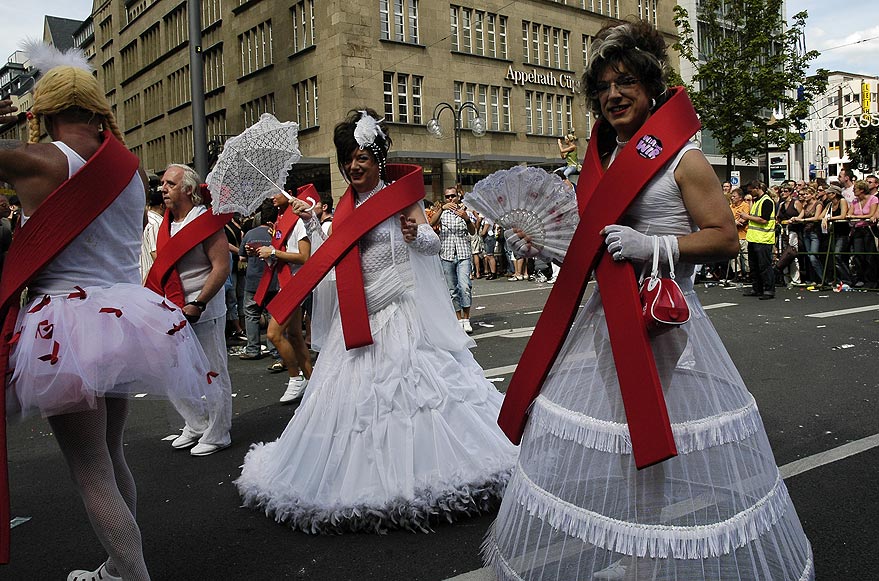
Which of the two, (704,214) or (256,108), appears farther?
(256,108)

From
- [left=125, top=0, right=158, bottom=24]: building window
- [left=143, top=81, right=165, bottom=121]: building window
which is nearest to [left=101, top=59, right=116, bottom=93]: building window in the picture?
[left=125, top=0, right=158, bottom=24]: building window

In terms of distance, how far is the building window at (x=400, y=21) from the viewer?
31.6 metres

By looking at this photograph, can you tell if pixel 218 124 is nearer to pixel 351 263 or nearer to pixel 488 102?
pixel 488 102

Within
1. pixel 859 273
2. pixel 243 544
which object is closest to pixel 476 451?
pixel 243 544

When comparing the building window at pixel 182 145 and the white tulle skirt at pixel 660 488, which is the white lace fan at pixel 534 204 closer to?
the white tulle skirt at pixel 660 488

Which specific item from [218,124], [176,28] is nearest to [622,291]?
[218,124]

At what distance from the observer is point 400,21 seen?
1270 inches

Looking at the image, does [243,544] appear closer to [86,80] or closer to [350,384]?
[350,384]

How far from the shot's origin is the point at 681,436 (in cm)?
245

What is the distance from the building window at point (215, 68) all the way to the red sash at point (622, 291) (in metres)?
40.1

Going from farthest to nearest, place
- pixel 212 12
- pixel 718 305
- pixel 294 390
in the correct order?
1. pixel 212 12
2. pixel 718 305
3. pixel 294 390

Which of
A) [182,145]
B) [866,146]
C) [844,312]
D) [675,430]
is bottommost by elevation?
[844,312]

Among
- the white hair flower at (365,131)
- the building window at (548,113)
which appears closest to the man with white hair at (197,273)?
the white hair flower at (365,131)

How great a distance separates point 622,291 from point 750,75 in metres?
25.6
